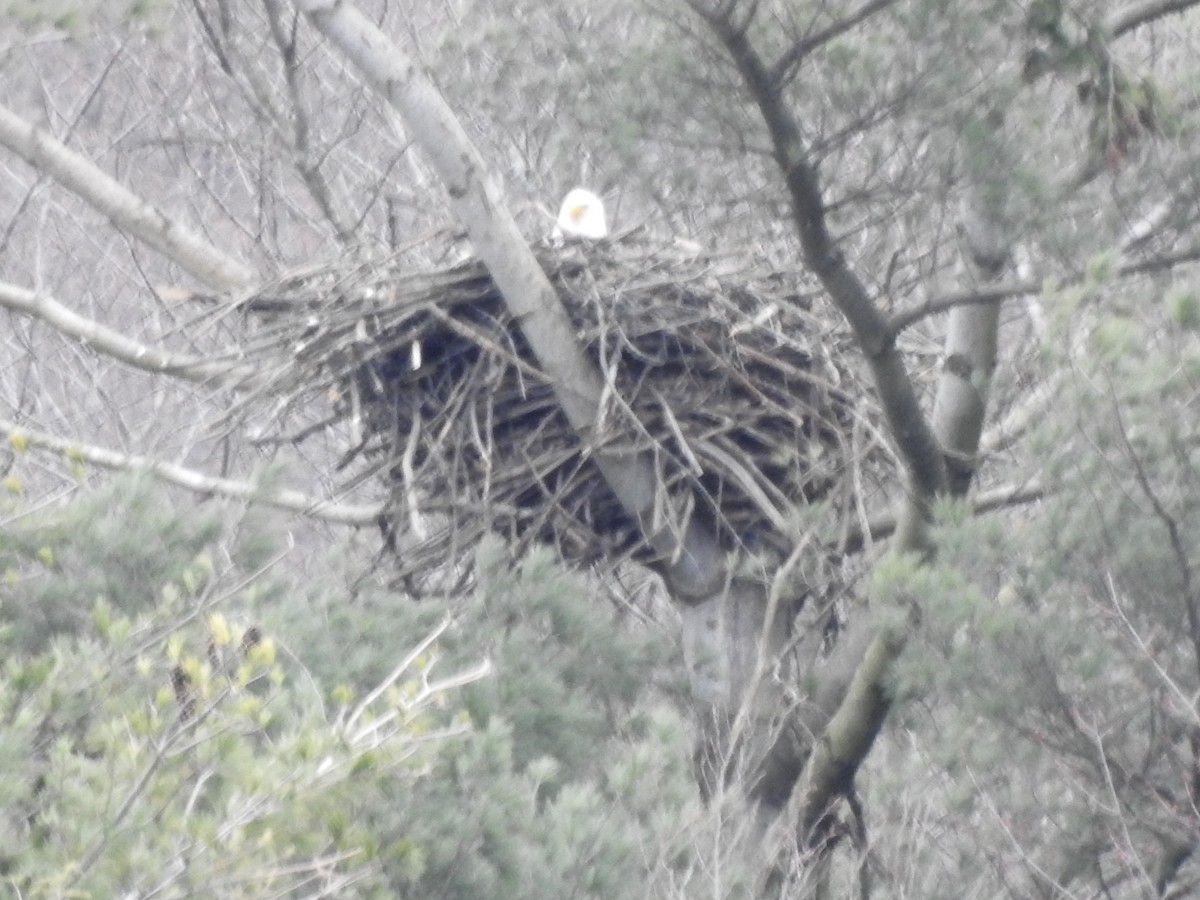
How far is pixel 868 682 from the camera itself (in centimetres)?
548

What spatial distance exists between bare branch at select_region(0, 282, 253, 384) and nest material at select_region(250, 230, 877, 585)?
2.34ft

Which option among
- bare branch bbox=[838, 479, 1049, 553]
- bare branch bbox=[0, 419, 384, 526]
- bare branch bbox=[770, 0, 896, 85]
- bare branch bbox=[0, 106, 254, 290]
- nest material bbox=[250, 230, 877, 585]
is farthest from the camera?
bare branch bbox=[0, 106, 254, 290]

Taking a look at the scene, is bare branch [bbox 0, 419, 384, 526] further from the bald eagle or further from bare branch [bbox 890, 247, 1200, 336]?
bare branch [bbox 890, 247, 1200, 336]

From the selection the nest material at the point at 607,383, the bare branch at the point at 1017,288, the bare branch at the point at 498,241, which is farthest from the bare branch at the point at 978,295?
the bare branch at the point at 498,241

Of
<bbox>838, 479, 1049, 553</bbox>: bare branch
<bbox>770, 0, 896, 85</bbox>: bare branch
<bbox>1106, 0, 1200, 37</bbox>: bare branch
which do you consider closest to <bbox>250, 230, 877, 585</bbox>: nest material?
<bbox>838, 479, 1049, 553</bbox>: bare branch

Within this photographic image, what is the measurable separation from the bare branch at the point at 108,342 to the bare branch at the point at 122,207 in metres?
0.36

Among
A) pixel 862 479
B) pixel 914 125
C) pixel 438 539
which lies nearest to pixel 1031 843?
pixel 862 479

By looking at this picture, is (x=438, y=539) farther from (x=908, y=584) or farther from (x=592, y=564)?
(x=908, y=584)

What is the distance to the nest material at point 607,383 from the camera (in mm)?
5203

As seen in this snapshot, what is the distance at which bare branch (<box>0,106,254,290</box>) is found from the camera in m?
6.30

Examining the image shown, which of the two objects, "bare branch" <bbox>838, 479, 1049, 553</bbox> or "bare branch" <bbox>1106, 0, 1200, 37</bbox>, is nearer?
"bare branch" <bbox>1106, 0, 1200, 37</bbox>

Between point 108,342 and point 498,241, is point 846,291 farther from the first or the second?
point 108,342

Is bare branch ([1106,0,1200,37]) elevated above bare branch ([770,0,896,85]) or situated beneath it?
situated beneath

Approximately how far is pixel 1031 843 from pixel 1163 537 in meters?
1.54
